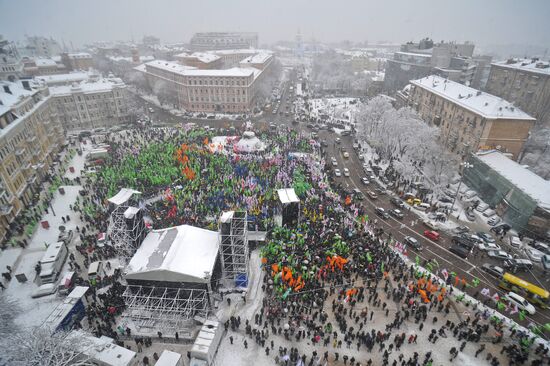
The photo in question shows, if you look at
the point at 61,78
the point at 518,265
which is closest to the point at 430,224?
the point at 518,265

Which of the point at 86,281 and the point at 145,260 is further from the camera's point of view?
the point at 86,281

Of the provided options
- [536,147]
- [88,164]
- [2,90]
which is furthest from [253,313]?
[536,147]

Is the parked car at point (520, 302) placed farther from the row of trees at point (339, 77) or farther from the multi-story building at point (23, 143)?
the row of trees at point (339, 77)

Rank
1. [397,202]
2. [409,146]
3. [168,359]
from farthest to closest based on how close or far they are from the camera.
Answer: [409,146] → [397,202] → [168,359]

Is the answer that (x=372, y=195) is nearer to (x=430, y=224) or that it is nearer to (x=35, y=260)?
(x=430, y=224)

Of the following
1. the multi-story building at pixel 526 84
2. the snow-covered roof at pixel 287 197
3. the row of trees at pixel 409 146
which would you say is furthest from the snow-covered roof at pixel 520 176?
the snow-covered roof at pixel 287 197

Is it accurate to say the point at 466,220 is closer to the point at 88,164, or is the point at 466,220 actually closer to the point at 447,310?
the point at 447,310

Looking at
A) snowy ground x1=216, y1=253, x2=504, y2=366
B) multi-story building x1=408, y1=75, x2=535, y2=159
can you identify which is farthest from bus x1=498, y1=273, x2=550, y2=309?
multi-story building x1=408, y1=75, x2=535, y2=159
